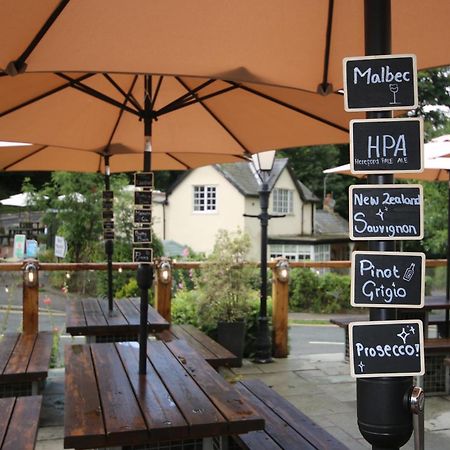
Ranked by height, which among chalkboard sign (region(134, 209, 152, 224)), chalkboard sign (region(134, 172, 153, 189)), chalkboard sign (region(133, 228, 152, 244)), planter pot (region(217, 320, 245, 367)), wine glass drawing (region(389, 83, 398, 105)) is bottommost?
planter pot (region(217, 320, 245, 367))

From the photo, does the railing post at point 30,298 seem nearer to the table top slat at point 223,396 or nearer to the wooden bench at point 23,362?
the wooden bench at point 23,362

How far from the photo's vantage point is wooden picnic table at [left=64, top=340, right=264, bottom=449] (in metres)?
2.66

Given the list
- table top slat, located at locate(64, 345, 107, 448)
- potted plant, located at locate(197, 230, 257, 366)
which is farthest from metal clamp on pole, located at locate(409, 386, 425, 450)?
potted plant, located at locate(197, 230, 257, 366)

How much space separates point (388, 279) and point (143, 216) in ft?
6.32

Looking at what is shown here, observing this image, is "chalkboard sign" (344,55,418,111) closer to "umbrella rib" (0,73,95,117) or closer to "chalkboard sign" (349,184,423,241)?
"chalkboard sign" (349,184,423,241)

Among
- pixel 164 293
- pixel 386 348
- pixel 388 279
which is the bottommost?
pixel 164 293

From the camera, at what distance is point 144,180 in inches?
148

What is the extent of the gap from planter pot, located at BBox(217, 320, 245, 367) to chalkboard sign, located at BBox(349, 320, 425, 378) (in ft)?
17.6

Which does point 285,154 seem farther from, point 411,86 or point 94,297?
point 411,86

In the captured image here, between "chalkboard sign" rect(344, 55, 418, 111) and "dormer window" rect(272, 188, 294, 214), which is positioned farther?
"dormer window" rect(272, 188, 294, 214)

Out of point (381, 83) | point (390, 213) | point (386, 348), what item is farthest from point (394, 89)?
point (386, 348)

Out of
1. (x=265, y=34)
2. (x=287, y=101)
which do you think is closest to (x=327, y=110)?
(x=287, y=101)

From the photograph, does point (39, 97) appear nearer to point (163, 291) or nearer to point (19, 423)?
point (19, 423)

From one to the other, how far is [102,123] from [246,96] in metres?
1.62
